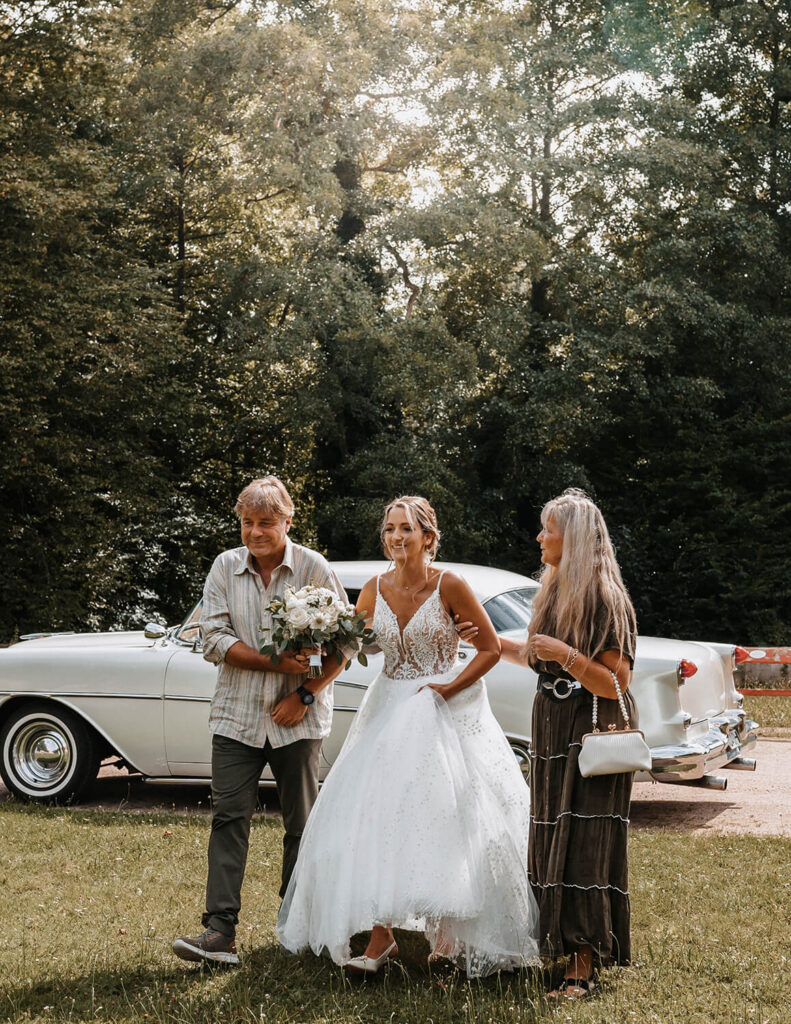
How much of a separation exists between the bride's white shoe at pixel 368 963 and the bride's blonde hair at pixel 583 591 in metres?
1.31

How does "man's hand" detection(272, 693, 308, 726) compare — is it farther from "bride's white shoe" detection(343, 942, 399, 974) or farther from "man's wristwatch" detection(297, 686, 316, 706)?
"bride's white shoe" detection(343, 942, 399, 974)

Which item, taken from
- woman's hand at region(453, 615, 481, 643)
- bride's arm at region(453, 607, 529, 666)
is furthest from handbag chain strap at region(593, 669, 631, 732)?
woman's hand at region(453, 615, 481, 643)

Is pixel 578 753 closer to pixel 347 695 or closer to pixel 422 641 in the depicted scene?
pixel 422 641

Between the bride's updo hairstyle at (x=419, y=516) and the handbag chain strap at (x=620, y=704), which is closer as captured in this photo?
→ the handbag chain strap at (x=620, y=704)

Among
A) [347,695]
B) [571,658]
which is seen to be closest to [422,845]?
[571,658]

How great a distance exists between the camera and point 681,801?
A: 882 centimetres

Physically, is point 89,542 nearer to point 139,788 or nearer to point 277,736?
point 139,788

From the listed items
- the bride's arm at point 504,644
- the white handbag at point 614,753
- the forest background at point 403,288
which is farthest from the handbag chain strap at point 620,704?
the forest background at point 403,288

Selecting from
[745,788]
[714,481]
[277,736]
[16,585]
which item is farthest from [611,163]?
[277,736]

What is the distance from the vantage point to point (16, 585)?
17.5 m

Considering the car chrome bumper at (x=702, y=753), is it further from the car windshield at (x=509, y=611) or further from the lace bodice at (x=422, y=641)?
the lace bodice at (x=422, y=641)

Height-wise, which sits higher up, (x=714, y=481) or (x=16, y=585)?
(x=714, y=481)

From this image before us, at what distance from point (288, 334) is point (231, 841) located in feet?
46.9

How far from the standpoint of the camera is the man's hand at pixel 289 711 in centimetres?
484
